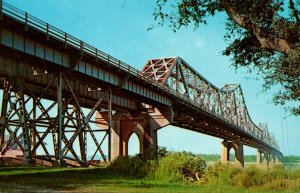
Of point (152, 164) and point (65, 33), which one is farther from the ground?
point (65, 33)

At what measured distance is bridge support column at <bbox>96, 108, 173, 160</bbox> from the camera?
58781 mm

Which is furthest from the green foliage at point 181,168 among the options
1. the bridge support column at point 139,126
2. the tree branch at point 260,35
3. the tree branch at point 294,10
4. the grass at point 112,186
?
the bridge support column at point 139,126

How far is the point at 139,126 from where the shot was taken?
60.2 meters

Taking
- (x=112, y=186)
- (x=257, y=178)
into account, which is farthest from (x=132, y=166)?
(x=257, y=178)

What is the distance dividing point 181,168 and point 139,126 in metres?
36.5

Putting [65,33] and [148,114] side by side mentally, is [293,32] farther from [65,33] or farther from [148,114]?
[148,114]

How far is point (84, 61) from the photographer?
40.3 metres

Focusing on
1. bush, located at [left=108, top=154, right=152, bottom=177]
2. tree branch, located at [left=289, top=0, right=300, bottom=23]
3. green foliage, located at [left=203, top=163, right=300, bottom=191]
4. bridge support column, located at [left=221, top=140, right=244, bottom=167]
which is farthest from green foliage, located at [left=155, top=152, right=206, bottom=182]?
bridge support column, located at [left=221, top=140, right=244, bottom=167]

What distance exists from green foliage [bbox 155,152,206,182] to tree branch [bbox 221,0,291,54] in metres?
9.24

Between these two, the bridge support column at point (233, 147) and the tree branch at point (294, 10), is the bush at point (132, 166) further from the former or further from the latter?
the bridge support column at point (233, 147)

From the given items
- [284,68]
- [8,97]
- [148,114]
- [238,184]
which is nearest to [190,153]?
[238,184]

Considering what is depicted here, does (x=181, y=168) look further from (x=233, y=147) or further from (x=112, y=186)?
(x=233, y=147)

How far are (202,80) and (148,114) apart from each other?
36.2 meters

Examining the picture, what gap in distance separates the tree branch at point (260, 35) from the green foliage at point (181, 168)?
30.3 feet
